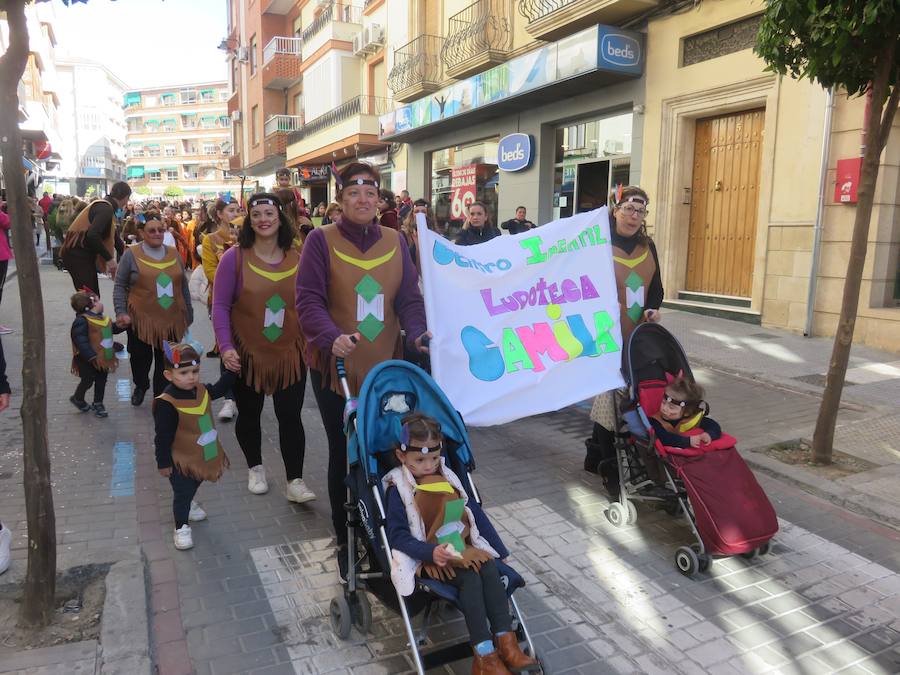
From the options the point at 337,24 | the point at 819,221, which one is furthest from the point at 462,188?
the point at 819,221

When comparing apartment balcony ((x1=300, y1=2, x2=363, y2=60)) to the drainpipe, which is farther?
apartment balcony ((x1=300, y1=2, x2=363, y2=60))

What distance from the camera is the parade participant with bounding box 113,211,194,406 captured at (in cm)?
603

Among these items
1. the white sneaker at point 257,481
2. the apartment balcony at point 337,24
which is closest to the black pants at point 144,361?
the white sneaker at point 257,481

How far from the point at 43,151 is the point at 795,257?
115 ft

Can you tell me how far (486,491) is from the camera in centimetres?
482

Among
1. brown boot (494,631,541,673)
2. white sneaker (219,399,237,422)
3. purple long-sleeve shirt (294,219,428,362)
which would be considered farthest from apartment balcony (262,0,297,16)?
brown boot (494,631,541,673)

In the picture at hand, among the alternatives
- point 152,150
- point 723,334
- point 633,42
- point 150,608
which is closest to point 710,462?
point 150,608

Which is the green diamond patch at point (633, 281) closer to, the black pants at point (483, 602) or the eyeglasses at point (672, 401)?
the eyeglasses at point (672, 401)

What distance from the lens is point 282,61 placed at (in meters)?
31.8

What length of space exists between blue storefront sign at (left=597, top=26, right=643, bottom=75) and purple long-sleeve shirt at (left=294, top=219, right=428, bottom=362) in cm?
983

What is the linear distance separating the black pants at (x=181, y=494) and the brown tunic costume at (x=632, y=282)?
289 cm

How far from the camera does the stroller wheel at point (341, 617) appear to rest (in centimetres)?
305

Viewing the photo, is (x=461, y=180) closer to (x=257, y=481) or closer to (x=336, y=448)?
(x=257, y=481)

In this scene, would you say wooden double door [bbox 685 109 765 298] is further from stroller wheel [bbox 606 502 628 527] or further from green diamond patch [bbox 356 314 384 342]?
green diamond patch [bbox 356 314 384 342]
